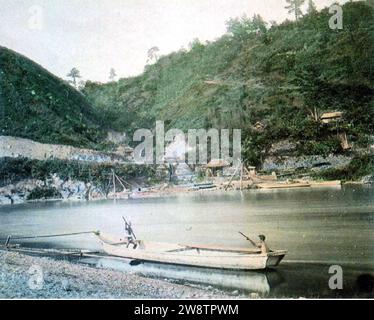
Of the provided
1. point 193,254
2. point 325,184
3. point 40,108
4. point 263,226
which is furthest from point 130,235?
point 40,108

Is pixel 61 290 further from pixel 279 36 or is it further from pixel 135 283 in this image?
pixel 279 36

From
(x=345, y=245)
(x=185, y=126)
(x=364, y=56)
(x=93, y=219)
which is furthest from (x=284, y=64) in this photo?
(x=93, y=219)

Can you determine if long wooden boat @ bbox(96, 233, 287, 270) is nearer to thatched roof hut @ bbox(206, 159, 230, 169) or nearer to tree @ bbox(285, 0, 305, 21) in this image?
thatched roof hut @ bbox(206, 159, 230, 169)

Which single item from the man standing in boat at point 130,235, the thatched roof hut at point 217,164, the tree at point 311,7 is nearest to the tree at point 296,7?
the tree at point 311,7

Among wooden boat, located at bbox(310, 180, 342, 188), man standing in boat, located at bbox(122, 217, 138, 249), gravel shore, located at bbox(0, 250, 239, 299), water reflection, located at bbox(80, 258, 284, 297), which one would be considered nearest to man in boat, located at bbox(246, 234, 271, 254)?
water reflection, located at bbox(80, 258, 284, 297)

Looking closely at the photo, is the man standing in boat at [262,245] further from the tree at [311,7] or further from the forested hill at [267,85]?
the tree at [311,7]
